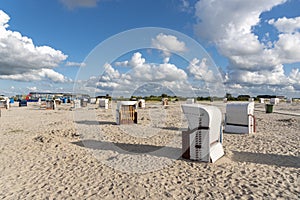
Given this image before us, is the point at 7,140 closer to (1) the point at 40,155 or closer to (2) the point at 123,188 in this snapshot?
(1) the point at 40,155

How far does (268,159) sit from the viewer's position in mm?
6340

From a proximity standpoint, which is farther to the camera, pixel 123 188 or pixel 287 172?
pixel 287 172

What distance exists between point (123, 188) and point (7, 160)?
184 inches

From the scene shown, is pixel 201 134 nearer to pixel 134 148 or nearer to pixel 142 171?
pixel 142 171

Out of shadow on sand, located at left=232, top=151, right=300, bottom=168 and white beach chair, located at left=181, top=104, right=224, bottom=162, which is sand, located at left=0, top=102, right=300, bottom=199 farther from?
white beach chair, located at left=181, top=104, right=224, bottom=162

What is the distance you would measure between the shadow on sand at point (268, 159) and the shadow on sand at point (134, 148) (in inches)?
83.5

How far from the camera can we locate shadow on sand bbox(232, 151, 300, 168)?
5.94 meters

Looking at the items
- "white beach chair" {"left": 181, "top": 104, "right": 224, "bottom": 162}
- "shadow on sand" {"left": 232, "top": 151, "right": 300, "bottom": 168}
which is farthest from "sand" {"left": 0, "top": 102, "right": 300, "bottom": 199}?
"white beach chair" {"left": 181, "top": 104, "right": 224, "bottom": 162}

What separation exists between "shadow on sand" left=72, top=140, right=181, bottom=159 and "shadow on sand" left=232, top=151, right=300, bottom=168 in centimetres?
212

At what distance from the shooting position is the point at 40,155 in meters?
6.98

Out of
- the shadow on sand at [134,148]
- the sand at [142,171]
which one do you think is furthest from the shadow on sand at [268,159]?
the shadow on sand at [134,148]

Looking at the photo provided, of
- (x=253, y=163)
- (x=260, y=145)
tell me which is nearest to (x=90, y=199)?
(x=253, y=163)

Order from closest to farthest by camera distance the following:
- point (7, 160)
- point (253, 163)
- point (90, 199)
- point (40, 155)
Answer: point (90, 199) → point (253, 163) → point (7, 160) → point (40, 155)

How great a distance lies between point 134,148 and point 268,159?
15.8 ft
